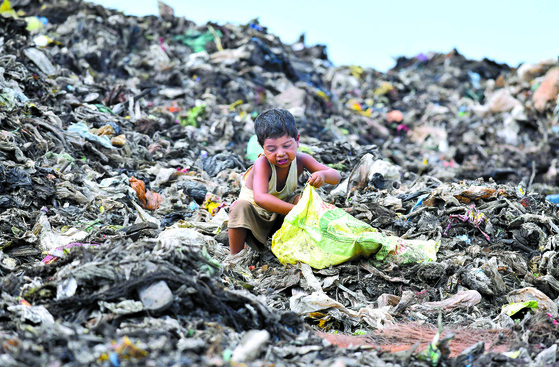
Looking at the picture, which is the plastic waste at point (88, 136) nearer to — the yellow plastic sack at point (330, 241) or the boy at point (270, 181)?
the boy at point (270, 181)

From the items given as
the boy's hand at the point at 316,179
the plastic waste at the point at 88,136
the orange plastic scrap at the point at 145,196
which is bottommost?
the orange plastic scrap at the point at 145,196

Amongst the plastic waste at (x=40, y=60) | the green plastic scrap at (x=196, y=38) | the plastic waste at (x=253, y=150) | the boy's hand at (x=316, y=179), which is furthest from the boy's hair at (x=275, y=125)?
the green plastic scrap at (x=196, y=38)

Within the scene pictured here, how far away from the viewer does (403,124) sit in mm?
12562

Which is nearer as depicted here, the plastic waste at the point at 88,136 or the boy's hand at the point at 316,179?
the boy's hand at the point at 316,179

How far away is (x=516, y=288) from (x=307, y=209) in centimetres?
→ 157

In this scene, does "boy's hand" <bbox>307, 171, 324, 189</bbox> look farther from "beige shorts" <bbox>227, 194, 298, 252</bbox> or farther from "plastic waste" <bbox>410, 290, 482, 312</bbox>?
"plastic waste" <bbox>410, 290, 482, 312</bbox>

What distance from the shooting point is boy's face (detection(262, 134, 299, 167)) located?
13.2ft

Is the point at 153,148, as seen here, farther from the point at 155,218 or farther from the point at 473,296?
the point at 473,296

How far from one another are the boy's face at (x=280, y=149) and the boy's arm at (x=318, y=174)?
9.6 inches

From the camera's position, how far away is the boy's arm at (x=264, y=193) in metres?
4.04

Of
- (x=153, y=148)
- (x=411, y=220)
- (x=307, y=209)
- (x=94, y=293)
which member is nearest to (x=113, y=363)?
(x=94, y=293)

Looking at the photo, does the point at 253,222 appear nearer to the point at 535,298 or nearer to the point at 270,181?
the point at 270,181

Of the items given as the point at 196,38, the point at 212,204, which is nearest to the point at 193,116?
the point at 212,204

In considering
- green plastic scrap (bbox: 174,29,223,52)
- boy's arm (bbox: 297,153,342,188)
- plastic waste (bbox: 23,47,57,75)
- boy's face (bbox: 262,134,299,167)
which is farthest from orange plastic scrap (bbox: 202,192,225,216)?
green plastic scrap (bbox: 174,29,223,52)
